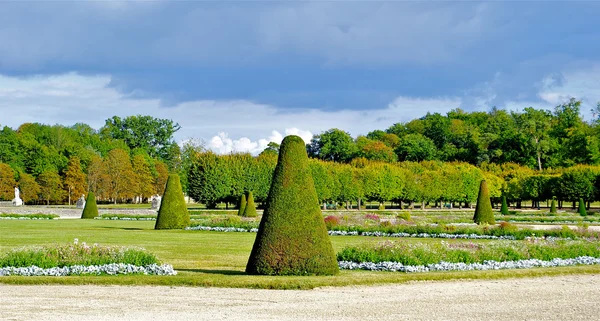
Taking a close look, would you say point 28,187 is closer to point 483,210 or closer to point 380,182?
point 380,182

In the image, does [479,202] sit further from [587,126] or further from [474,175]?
[587,126]

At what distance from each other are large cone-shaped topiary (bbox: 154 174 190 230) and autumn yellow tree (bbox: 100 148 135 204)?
51033mm

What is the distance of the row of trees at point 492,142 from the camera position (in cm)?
8894

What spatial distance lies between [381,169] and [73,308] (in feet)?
201

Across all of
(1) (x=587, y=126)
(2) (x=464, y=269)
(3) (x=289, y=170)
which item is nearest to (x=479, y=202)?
(2) (x=464, y=269)

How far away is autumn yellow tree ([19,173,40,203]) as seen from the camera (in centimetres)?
7350

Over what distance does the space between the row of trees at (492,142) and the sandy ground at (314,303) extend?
252ft

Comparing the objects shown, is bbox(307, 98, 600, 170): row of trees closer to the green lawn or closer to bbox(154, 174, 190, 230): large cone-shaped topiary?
bbox(154, 174, 190, 230): large cone-shaped topiary

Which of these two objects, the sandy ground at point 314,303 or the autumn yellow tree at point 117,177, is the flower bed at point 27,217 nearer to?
the sandy ground at point 314,303

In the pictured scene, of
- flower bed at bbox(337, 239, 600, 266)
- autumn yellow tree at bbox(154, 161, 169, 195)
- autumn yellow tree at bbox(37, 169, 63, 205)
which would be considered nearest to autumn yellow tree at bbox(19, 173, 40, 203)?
autumn yellow tree at bbox(37, 169, 63, 205)

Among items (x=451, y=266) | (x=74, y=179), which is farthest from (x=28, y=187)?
(x=451, y=266)

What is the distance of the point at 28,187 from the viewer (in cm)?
7356

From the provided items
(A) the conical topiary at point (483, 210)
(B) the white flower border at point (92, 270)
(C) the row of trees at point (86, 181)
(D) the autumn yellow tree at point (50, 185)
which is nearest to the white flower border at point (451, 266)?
(B) the white flower border at point (92, 270)

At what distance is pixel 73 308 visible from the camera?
10148 millimetres
